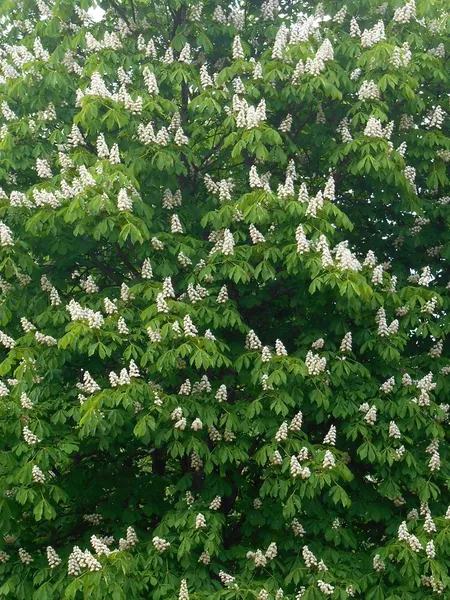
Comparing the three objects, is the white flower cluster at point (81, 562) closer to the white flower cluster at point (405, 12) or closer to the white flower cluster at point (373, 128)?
the white flower cluster at point (373, 128)

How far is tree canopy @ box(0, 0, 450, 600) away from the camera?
7.09 metres

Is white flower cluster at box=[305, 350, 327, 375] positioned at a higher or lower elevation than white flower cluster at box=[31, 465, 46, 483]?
higher

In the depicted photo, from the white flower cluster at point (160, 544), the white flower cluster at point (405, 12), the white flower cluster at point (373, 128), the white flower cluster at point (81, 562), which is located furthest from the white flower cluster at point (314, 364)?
the white flower cluster at point (405, 12)

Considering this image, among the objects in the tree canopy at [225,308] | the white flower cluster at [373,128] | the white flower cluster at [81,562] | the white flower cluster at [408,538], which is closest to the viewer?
the white flower cluster at [81,562]

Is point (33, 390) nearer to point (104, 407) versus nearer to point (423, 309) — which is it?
point (104, 407)

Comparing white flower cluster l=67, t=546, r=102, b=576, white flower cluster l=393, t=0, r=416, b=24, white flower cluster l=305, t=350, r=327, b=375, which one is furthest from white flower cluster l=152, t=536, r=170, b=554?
white flower cluster l=393, t=0, r=416, b=24

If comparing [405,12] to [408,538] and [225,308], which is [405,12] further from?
[408,538]

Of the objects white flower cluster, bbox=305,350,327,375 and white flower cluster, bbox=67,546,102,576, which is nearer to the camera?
white flower cluster, bbox=67,546,102,576

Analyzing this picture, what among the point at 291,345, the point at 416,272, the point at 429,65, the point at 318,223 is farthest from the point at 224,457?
the point at 429,65

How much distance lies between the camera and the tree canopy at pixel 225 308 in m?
7.09

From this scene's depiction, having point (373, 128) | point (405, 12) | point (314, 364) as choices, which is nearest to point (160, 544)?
point (314, 364)

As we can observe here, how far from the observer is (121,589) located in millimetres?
6531

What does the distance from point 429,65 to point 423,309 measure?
8.51ft

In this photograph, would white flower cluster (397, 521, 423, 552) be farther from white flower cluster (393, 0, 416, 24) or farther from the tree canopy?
white flower cluster (393, 0, 416, 24)
